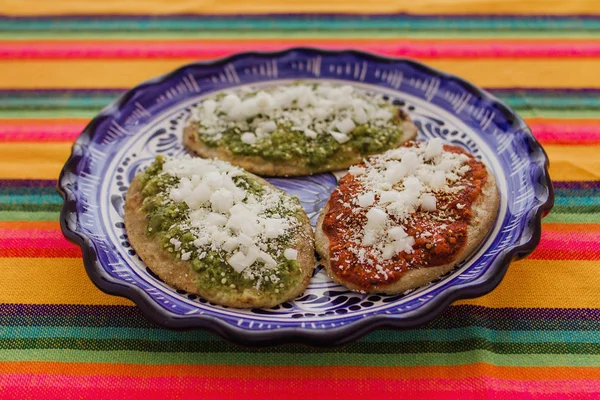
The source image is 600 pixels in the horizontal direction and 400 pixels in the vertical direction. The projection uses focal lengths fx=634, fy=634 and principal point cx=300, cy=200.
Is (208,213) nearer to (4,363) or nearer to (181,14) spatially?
(4,363)

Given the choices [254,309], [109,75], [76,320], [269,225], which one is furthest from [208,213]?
[109,75]

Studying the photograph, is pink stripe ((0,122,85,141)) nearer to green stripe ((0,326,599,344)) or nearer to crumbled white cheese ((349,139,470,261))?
green stripe ((0,326,599,344))

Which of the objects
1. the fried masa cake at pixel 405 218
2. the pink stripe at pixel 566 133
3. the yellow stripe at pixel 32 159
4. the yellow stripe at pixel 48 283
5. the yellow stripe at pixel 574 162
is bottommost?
the yellow stripe at pixel 48 283

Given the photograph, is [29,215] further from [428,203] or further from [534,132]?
[534,132]

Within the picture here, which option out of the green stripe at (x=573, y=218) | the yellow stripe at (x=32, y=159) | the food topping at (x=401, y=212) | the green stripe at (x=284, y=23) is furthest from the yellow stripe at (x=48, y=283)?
the green stripe at (x=284, y=23)

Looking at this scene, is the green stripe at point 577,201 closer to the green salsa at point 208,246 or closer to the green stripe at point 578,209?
the green stripe at point 578,209

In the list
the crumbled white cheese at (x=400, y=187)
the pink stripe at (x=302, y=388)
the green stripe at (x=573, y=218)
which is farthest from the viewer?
the green stripe at (x=573, y=218)

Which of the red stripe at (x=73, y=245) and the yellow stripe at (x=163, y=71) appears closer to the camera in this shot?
the red stripe at (x=73, y=245)
